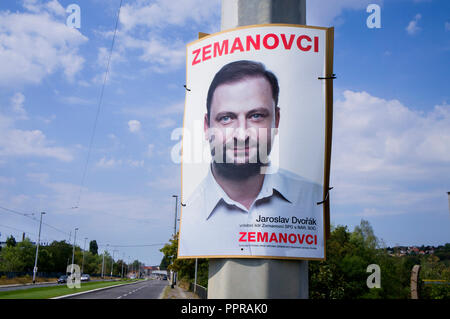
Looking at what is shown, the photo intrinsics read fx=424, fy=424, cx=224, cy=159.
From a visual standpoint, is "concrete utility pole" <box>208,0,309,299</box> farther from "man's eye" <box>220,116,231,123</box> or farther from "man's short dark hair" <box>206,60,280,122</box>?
"man's short dark hair" <box>206,60,280,122</box>

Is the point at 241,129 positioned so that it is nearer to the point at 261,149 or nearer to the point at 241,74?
the point at 261,149

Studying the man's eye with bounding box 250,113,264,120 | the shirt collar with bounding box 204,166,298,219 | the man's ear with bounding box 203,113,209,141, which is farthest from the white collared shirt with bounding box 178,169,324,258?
the man's eye with bounding box 250,113,264,120

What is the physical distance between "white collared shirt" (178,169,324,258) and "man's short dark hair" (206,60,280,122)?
213 cm

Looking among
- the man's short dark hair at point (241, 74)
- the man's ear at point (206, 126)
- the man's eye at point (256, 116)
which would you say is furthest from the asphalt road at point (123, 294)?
the man's eye at point (256, 116)

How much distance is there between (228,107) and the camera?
10594 millimetres

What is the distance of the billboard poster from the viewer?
9.72 meters

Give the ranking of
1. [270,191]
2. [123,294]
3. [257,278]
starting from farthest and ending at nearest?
[123,294], [270,191], [257,278]

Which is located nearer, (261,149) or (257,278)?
(257,278)

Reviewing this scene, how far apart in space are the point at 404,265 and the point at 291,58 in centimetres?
5167

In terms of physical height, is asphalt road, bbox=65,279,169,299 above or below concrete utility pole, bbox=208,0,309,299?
below

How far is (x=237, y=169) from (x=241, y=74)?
2.38 metres

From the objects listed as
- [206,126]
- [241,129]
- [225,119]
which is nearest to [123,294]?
[206,126]

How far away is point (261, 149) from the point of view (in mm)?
10047
